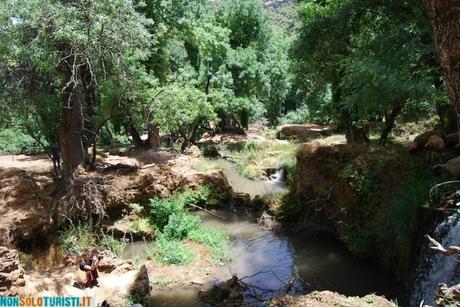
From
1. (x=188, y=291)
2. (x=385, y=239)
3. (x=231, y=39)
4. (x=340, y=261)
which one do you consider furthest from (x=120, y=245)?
(x=231, y=39)


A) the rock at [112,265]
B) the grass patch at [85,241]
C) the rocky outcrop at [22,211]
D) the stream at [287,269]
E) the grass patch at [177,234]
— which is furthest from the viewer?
the grass patch at [177,234]

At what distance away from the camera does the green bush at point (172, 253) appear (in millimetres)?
11414

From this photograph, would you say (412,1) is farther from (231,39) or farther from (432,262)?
(231,39)

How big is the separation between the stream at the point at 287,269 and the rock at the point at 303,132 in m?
13.9

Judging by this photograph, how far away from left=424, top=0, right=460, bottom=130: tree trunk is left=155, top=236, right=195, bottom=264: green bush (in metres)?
8.58

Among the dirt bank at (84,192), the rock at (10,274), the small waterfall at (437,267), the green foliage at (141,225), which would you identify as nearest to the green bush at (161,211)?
the green foliage at (141,225)

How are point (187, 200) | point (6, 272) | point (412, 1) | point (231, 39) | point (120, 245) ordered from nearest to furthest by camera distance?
point (6, 272) → point (412, 1) → point (120, 245) → point (187, 200) → point (231, 39)

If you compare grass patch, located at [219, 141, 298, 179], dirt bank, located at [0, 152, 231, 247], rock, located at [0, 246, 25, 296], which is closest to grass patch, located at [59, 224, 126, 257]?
dirt bank, located at [0, 152, 231, 247]

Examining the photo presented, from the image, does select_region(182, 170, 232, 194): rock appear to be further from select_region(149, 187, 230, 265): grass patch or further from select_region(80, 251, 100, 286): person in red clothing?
select_region(80, 251, 100, 286): person in red clothing

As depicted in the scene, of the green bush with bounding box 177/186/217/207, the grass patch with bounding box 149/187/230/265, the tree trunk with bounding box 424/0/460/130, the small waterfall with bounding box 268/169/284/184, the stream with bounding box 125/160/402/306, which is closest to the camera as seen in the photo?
the tree trunk with bounding box 424/0/460/130

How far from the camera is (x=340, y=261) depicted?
11.1 metres

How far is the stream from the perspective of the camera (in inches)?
380

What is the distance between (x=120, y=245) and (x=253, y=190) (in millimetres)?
7708

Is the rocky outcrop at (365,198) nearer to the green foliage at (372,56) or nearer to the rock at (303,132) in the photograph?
the green foliage at (372,56)
